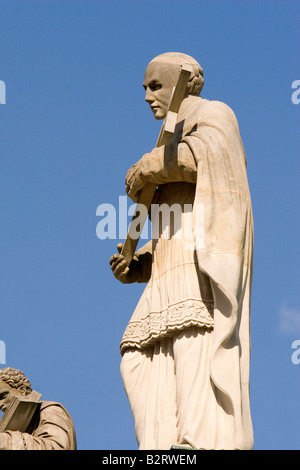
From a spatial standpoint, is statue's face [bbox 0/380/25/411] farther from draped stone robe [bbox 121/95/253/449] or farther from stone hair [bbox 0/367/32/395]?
draped stone robe [bbox 121/95/253/449]

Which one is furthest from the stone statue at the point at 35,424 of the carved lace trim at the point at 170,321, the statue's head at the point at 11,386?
the carved lace trim at the point at 170,321

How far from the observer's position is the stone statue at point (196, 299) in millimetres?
15492

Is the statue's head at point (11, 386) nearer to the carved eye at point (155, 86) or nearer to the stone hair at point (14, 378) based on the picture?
the stone hair at point (14, 378)

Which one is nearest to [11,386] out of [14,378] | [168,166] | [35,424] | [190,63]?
[14,378]

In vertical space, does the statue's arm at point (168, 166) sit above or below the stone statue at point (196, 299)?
above

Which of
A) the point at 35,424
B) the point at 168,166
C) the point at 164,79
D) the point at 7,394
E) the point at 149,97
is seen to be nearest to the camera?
the point at 35,424

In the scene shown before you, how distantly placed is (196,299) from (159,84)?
8.63ft

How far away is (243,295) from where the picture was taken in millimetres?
16062

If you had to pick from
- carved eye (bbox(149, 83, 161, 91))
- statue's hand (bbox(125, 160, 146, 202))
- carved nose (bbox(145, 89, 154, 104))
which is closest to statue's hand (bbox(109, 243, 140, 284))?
statue's hand (bbox(125, 160, 146, 202))

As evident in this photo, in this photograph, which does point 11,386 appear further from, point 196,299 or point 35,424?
point 196,299

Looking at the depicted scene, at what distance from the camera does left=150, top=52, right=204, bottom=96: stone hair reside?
1733 cm

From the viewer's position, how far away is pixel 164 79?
17.3m

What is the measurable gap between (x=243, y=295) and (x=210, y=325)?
1.63 ft
